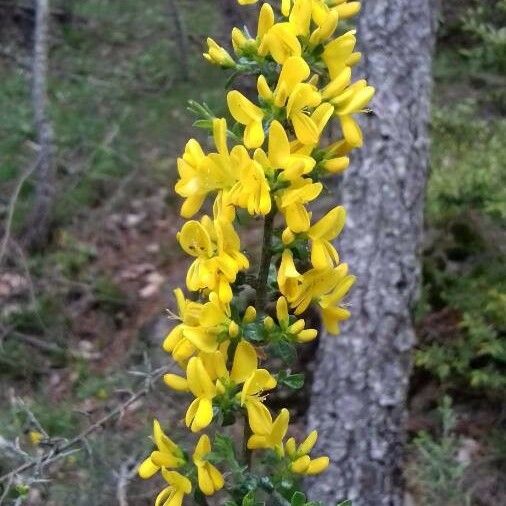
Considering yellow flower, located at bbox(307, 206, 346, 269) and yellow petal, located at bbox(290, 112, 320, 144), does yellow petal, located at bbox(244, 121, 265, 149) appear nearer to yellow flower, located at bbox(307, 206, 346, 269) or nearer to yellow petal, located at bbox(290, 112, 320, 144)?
yellow petal, located at bbox(290, 112, 320, 144)

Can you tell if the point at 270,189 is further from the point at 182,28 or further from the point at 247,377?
the point at 182,28

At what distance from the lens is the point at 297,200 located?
1550mm

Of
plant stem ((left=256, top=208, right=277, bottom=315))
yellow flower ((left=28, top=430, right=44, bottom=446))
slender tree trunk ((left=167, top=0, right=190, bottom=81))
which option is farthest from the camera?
slender tree trunk ((left=167, top=0, right=190, bottom=81))

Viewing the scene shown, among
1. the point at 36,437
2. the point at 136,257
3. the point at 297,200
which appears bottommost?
the point at 136,257

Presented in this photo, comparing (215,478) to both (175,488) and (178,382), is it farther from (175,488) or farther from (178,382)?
(178,382)

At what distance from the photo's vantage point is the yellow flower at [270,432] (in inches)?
64.3

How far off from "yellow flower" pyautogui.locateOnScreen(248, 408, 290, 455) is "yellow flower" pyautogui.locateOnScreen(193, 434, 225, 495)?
0.09 meters

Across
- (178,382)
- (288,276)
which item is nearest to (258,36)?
(288,276)

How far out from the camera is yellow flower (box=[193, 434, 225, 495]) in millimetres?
A: 1636

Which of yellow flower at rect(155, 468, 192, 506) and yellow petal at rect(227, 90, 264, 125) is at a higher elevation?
yellow petal at rect(227, 90, 264, 125)

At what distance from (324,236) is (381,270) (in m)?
2.20

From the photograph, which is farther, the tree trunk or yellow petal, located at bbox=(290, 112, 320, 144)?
the tree trunk

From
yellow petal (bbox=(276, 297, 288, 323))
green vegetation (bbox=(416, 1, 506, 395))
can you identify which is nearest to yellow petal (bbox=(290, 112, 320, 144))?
yellow petal (bbox=(276, 297, 288, 323))

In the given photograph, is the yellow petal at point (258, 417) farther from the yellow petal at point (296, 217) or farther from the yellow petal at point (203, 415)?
the yellow petal at point (296, 217)
